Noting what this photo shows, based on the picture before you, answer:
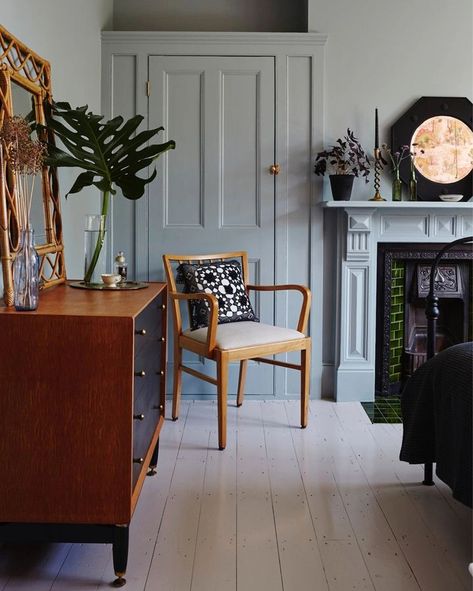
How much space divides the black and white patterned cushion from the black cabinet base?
5.77 feet

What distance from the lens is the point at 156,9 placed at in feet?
Answer: 14.3

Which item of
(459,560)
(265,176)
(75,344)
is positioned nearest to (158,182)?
(265,176)

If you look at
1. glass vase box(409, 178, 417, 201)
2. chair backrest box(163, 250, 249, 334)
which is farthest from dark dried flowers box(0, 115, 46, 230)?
glass vase box(409, 178, 417, 201)

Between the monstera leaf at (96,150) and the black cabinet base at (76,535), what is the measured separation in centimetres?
133

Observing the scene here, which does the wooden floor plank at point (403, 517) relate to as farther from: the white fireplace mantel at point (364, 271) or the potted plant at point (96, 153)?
the potted plant at point (96, 153)

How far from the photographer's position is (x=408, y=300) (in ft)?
14.5

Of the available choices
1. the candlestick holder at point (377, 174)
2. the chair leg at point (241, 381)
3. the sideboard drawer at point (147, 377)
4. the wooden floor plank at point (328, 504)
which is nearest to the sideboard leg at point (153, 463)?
the sideboard drawer at point (147, 377)

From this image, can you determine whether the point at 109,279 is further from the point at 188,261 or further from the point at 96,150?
the point at 188,261

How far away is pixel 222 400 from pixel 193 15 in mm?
2425

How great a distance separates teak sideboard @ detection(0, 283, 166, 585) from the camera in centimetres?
198

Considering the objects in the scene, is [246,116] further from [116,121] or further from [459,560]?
[459,560]

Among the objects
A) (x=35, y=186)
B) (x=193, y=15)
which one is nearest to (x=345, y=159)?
(x=193, y=15)

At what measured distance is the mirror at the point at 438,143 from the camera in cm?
417

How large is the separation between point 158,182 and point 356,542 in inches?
97.1
